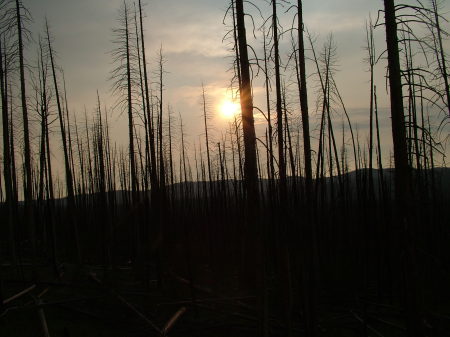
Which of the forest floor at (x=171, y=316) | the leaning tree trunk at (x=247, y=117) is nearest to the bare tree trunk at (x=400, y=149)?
the leaning tree trunk at (x=247, y=117)

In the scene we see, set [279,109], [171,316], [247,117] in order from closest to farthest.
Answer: [247,117] < [279,109] < [171,316]

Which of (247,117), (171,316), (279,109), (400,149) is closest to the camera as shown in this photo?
(400,149)

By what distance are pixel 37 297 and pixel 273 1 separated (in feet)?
26.0

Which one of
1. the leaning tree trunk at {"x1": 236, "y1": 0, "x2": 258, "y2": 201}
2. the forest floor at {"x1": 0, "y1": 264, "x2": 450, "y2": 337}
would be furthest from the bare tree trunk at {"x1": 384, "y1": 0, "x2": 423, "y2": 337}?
the forest floor at {"x1": 0, "y1": 264, "x2": 450, "y2": 337}

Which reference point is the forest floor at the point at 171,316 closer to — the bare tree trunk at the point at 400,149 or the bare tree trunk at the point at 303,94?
the bare tree trunk at the point at 400,149

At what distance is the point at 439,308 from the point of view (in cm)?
988

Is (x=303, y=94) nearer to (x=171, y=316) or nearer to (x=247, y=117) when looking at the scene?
(x=247, y=117)

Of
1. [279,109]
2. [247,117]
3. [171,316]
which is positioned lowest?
[171,316]

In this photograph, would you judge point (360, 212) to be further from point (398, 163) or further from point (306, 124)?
point (398, 163)

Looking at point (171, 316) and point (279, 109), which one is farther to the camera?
point (171, 316)

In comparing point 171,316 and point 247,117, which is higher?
point 247,117

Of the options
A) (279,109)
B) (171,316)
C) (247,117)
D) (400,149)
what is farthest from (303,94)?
(171,316)

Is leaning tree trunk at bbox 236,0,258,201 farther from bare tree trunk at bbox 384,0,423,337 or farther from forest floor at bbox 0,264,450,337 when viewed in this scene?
forest floor at bbox 0,264,450,337

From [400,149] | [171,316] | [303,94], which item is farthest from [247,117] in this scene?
[171,316]
